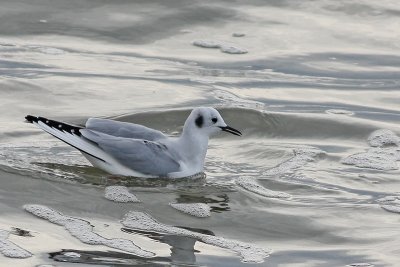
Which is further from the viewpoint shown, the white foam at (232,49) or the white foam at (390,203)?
the white foam at (232,49)

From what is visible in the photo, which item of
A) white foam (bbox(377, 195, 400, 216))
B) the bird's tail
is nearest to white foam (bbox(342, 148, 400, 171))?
white foam (bbox(377, 195, 400, 216))

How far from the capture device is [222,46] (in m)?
14.0

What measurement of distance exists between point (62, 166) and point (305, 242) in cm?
257

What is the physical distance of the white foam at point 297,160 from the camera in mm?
9797

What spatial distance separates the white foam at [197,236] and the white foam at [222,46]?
18.8 ft

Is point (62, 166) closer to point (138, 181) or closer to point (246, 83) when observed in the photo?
point (138, 181)

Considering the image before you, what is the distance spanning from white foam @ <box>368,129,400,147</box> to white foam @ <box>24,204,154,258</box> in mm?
3843

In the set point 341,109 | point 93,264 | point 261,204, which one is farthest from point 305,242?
point 341,109

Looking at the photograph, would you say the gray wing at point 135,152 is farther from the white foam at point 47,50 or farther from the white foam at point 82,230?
the white foam at point 47,50

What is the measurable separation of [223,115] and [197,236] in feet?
12.2

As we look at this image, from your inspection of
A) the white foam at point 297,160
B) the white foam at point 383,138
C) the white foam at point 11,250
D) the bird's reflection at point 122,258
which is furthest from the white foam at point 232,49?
the white foam at point 11,250

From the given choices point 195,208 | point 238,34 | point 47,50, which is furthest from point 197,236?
point 238,34

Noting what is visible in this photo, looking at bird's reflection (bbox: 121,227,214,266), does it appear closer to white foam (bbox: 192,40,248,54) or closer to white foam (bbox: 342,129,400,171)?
white foam (bbox: 342,129,400,171)

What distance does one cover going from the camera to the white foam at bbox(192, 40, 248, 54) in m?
13.8
